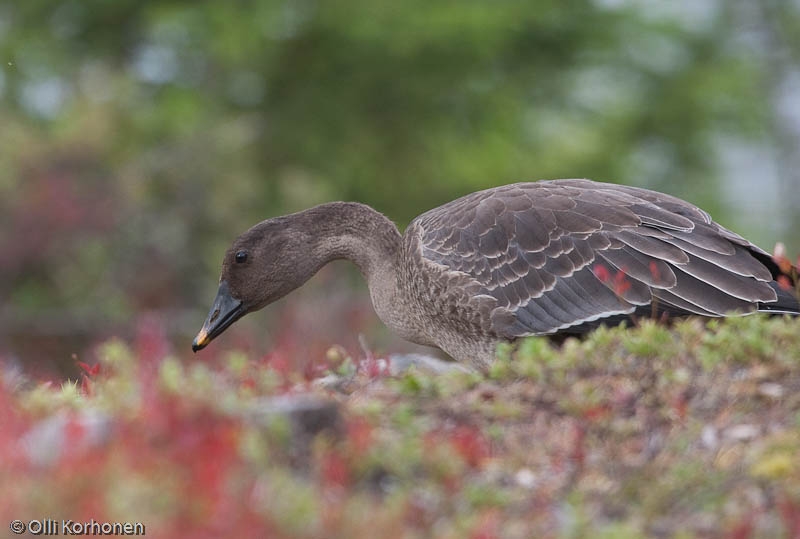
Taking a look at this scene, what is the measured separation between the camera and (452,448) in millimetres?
3969

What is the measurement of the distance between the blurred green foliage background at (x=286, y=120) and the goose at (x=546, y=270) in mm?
6618

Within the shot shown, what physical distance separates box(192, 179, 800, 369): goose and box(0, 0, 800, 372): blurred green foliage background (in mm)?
6618

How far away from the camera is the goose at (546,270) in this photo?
600 centimetres

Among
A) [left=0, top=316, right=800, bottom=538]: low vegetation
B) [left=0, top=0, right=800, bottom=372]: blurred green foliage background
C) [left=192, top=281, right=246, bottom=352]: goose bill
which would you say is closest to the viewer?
[left=0, top=316, right=800, bottom=538]: low vegetation

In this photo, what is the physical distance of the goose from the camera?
19.7ft


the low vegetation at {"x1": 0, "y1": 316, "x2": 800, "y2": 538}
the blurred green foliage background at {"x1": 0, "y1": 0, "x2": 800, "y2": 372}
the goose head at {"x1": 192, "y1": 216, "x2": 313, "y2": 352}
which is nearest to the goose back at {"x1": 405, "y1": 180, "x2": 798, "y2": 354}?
the low vegetation at {"x1": 0, "y1": 316, "x2": 800, "y2": 538}

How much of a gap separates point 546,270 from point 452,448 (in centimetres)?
258

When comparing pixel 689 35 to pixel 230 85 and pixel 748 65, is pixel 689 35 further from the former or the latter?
pixel 230 85

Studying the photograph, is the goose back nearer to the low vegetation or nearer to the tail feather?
the tail feather

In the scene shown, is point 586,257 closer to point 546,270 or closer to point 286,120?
point 546,270

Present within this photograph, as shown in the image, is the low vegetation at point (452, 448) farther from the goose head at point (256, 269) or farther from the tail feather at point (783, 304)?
the goose head at point (256, 269)

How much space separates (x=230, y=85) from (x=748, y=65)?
9.39 m

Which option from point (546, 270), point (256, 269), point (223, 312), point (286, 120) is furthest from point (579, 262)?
point (286, 120)

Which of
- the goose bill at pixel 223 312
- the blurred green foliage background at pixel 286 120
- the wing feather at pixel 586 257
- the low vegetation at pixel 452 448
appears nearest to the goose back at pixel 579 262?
the wing feather at pixel 586 257
